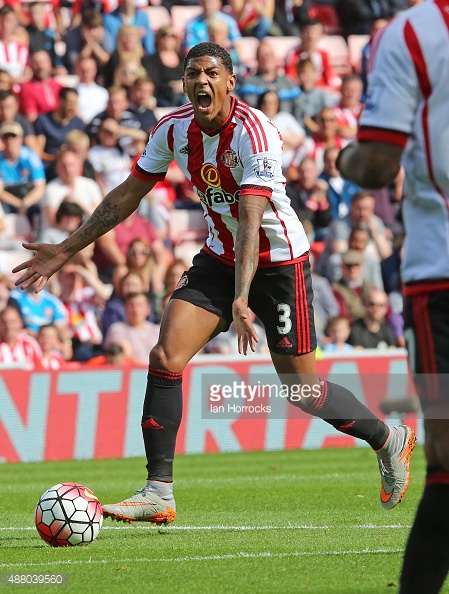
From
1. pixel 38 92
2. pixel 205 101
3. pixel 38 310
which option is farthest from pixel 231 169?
pixel 38 92

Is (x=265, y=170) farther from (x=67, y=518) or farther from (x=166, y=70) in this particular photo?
(x=166, y=70)

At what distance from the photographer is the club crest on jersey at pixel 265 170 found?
6.71 meters

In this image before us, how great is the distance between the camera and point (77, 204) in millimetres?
14195

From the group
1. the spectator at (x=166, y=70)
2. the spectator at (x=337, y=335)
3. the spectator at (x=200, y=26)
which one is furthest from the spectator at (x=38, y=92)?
the spectator at (x=337, y=335)

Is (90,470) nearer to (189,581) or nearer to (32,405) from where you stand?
(32,405)

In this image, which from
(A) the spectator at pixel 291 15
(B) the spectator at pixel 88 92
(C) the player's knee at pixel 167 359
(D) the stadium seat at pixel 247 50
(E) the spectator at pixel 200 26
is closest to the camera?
(C) the player's knee at pixel 167 359

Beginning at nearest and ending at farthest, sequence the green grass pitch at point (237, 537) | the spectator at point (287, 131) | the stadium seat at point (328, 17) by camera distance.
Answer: the green grass pitch at point (237, 537)
the spectator at point (287, 131)
the stadium seat at point (328, 17)

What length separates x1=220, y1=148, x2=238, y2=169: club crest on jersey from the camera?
690cm

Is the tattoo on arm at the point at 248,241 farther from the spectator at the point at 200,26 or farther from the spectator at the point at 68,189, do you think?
the spectator at the point at 200,26

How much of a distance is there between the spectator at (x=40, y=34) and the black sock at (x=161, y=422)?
1053cm

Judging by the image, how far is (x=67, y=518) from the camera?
6.18 meters

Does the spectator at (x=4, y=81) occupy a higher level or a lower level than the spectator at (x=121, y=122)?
higher

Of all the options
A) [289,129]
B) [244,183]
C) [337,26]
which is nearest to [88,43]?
[289,129]

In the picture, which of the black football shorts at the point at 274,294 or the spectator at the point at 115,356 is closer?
the black football shorts at the point at 274,294
